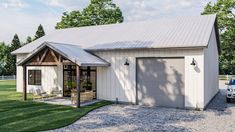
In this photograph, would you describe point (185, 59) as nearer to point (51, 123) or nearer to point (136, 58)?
point (136, 58)

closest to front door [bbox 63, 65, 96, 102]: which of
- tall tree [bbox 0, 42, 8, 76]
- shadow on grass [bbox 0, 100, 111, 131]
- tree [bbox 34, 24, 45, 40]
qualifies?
shadow on grass [bbox 0, 100, 111, 131]

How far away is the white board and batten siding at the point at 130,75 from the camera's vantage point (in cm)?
1160

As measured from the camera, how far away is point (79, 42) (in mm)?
17047

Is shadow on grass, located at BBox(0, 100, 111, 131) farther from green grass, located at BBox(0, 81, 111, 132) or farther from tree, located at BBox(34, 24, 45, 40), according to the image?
tree, located at BBox(34, 24, 45, 40)

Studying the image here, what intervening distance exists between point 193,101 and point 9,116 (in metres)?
8.58

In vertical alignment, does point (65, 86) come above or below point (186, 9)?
below

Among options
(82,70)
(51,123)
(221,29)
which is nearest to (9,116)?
(51,123)

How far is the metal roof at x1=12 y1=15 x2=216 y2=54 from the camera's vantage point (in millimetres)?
12430

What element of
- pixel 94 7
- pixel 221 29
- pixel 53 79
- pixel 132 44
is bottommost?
pixel 53 79

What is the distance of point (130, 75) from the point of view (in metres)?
13.4

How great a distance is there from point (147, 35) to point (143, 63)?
97.8 inches

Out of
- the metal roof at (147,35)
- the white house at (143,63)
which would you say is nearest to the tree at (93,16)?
the metal roof at (147,35)

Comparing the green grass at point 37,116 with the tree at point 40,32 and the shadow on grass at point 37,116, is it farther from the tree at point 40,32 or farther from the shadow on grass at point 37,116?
the tree at point 40,32

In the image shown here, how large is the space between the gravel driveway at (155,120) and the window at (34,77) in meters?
7.86
